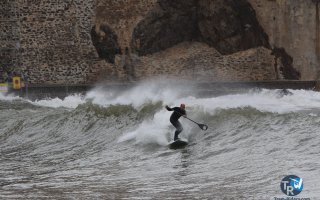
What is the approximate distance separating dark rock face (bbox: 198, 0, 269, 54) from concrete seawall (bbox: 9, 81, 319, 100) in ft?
8.01

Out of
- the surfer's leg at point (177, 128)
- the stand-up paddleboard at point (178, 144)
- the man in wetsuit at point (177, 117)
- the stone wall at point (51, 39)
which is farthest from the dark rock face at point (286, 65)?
the stand-up paddleboard at point (178, 144)

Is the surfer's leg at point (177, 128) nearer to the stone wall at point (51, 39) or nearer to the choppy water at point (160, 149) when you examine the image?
the choppy water at point (160, 149)

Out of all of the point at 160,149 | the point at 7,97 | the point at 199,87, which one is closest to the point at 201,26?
the point at 199,87

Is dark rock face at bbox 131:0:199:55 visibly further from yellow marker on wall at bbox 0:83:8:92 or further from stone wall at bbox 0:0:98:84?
yellow marker on wall at bbox 0:83:8:92

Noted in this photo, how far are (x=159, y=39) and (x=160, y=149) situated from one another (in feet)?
45.3

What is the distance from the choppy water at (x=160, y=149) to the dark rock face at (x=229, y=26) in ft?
15.0

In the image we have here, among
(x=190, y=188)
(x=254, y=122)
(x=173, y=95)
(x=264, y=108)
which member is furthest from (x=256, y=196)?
(x=173, y=95)

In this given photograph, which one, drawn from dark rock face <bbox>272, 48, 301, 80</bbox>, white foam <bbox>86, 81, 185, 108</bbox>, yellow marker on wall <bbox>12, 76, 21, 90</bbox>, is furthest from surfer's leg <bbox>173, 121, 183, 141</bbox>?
yellow marker on wall <bbox>12, 76, 21, 90</bbox>

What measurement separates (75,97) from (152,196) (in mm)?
17057

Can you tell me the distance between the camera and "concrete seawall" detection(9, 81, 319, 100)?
2552 cm

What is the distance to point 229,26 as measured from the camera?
96.7ft

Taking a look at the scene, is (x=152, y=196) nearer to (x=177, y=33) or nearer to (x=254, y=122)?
(x=254, y=122)

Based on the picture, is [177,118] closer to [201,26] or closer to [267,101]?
[267,101]

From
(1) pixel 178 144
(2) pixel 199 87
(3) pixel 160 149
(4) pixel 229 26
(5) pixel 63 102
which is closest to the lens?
(3) pixel 160 149
